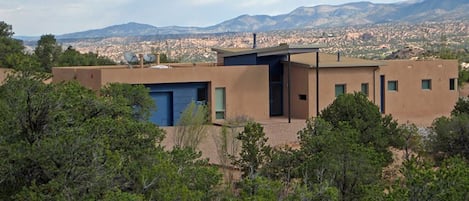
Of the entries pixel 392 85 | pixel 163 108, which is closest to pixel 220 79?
pixel 163 108

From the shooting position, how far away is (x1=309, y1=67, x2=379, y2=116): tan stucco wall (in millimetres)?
30562

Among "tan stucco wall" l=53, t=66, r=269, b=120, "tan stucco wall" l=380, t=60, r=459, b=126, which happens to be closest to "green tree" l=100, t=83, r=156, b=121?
"tan stucco wall" l=53, t=66, r=269, b=120

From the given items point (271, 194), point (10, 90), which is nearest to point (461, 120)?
point (271, 194)

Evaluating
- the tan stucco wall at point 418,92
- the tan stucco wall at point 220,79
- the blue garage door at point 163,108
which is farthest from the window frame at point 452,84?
the blue garage door at point 163,108

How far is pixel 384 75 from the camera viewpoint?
108 feet

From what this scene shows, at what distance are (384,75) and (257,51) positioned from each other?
557 cm

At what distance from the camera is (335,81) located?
31094 mm

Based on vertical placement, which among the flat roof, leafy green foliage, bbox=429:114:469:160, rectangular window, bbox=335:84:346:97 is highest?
the flat roof

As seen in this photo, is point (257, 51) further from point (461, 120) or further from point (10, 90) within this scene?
point (10, 90)

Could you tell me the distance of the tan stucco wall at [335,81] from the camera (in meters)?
30.6

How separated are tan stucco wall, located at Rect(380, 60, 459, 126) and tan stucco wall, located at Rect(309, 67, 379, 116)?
1165 millimetres

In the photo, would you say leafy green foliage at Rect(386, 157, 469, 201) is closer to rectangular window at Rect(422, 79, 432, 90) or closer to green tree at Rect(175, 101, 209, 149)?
green tree at Rect(175, 101, 209, 149)

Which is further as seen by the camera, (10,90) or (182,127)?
(182,127)

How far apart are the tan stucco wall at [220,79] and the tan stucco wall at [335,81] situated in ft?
5.78
